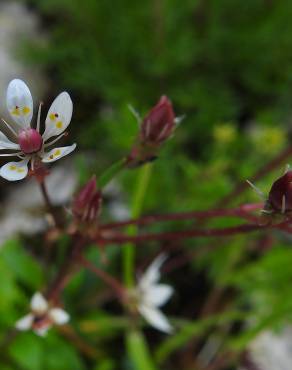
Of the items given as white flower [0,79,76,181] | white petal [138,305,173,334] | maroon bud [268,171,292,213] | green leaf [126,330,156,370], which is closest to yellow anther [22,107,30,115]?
white flower [0,79,76,181]

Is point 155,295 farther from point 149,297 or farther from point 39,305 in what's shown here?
point 39,305

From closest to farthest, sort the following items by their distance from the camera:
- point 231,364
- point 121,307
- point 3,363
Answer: point 3,363 < point 231,364 < point 121,307

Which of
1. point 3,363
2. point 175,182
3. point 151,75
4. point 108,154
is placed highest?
point 151,75

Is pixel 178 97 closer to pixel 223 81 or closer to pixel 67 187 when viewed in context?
pixel 223 81

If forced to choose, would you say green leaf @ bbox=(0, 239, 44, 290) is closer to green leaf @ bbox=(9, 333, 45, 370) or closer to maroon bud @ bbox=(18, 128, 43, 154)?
green leaf @ bbox=(9, 333, 45, 370)

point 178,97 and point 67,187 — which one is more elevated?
point 178,97

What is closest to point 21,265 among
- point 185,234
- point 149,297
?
point 149,297

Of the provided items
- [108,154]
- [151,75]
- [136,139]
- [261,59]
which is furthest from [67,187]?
[136,139]
